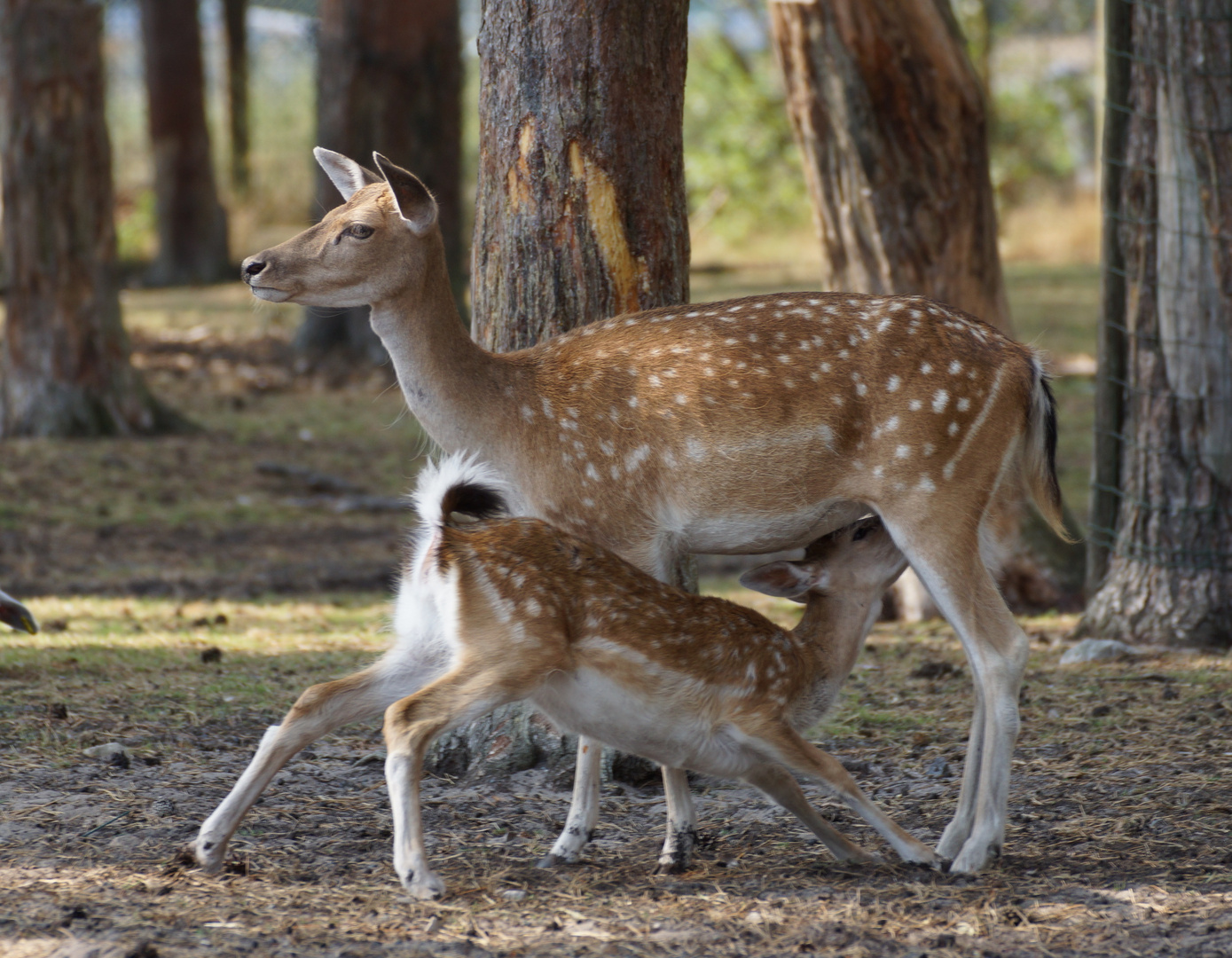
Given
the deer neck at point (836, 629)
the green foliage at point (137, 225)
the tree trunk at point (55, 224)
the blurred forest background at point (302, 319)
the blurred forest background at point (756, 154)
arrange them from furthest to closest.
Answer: the green foliage at point (137, 225), the blurred forest background at point (756, 154), the tree trunk at point (55, 224), the blurred forest background at point (302, 319), the deer neck at point (836, 629)

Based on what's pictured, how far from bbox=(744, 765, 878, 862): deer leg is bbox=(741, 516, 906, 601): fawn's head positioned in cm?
63

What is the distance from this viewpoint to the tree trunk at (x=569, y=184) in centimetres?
451

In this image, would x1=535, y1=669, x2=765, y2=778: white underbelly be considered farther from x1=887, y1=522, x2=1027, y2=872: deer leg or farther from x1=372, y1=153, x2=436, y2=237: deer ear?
x1=372, y1=153, x2=436, y2=237: deer ear

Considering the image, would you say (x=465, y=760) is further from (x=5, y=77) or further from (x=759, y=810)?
(x=5, y=77)

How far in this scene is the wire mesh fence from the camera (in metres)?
6.02

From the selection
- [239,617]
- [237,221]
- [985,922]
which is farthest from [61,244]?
[237,221]

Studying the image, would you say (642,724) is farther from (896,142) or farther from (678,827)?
(896,142)

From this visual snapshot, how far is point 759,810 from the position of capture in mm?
4438

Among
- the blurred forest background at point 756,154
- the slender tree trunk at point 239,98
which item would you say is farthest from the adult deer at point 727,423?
the slender tree trunk at point 239,98

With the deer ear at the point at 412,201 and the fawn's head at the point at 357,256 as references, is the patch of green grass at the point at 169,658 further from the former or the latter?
the deer ear at the point at 412,201

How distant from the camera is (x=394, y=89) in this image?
13375 millimetres

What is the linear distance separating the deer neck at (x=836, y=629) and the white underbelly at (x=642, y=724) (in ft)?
1.68

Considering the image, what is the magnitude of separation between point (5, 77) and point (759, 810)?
8216 millimetres

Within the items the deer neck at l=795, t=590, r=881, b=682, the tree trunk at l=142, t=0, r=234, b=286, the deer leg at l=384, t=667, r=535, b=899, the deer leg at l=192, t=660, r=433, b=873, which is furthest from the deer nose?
the tree trunk at l=142, t=0, r=234, b=286
